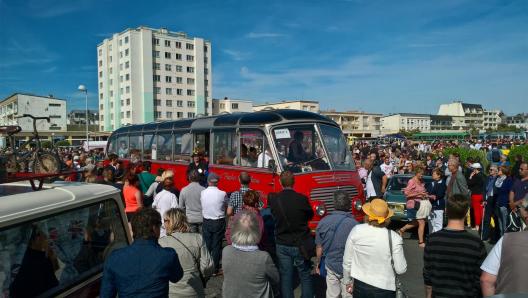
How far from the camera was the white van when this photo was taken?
2.90 metres

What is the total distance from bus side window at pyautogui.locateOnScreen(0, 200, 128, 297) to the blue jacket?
0.52 metres

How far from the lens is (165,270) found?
3145 millimetres

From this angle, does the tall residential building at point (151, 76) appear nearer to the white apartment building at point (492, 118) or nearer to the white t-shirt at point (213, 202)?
the white t-shirt at point (213, 202)

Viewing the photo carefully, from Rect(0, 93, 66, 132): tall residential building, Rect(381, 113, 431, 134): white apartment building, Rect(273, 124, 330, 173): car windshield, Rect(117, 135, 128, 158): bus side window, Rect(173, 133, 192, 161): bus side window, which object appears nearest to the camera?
Rect(273, 124, 330, 173): car windshield

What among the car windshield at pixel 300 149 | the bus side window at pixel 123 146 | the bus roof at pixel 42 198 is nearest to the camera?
the bus roof at pixel 42 198

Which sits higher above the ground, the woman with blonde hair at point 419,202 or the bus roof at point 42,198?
the bus roof at point 42,198

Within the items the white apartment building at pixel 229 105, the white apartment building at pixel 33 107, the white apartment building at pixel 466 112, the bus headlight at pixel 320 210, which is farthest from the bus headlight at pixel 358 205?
the white apartment building at pixel 466 112

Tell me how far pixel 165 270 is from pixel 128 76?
9018cm

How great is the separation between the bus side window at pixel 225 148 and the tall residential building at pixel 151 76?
77.2 meters

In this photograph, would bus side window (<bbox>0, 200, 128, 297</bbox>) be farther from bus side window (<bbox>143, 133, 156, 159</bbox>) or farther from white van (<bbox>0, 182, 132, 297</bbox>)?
bus side window (<bbox>143, 133, 156, 159</bbox>)

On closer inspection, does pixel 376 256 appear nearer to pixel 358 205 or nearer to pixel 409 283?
pixel 409 283

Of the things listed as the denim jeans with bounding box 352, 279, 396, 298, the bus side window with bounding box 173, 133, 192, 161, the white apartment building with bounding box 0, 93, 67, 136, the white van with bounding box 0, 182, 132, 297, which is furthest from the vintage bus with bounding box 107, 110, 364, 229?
the white apartment building with bounding box 0, 93, 67, 136

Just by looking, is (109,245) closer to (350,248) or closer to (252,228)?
(252,228)

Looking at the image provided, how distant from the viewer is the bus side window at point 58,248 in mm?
2918
